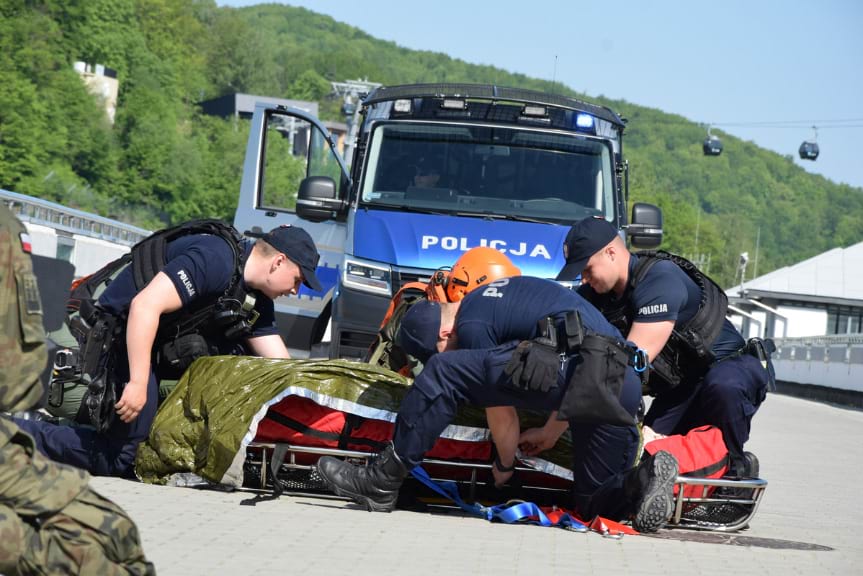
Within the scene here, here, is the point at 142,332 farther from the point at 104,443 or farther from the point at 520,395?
the point at 520,395

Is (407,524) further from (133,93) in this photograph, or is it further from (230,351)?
(133,93)

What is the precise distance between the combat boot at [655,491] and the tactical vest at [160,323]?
246 cm

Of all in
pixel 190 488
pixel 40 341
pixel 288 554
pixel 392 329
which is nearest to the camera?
pixel 40 341

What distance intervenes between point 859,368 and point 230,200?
8849 centimetres

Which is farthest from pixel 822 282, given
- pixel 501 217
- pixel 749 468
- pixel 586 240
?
pixel 586 240

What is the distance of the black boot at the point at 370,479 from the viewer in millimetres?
6582

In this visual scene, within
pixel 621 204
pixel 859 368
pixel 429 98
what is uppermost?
pixel 429 98

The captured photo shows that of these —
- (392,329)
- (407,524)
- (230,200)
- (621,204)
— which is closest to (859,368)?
(621,204)

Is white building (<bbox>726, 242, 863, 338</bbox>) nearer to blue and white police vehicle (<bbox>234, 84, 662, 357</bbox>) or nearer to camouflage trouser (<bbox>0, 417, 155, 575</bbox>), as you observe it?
blue and white police vehicle (<bbox>234, 84, 662, 357</bbox>)

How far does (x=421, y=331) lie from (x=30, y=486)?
3.46 meters

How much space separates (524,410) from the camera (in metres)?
7.26

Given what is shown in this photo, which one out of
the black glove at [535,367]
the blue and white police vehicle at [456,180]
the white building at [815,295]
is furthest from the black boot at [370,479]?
the white building at [815,295]

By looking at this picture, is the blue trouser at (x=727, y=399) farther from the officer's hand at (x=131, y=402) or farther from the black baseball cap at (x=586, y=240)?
the officer's hand at (x=131, y=402)

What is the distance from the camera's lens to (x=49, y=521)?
363 cm
